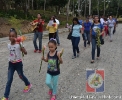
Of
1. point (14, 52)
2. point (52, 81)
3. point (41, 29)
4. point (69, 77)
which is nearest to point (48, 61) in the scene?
point (52, 81)

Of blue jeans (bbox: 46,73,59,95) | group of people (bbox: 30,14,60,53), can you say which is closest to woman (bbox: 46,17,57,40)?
group of people (bbox: 30,14,60,53)

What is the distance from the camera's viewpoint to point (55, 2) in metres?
31.4

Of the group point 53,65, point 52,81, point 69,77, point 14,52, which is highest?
point 14,52

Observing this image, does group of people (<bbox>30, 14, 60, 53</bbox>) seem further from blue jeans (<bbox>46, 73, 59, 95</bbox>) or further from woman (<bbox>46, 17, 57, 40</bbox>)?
blue jeans (<bbox>46, 73, 59, 95</bbox>)

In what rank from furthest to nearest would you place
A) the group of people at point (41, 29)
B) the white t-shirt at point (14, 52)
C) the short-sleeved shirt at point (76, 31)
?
the group of people at point (41, 29), the short-sleeved shirt at point (76, 31), the white t-shirt at point (14, 52)

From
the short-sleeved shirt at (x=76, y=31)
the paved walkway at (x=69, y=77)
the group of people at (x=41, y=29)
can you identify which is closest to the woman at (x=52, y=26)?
the group of people at (x=41, y=29)

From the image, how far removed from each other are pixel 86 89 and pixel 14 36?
7.08 feet

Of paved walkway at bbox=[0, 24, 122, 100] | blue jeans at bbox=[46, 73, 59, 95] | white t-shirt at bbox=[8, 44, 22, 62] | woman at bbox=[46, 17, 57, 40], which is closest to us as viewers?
blue jeans at bbox=[46, 73, 59, 95]

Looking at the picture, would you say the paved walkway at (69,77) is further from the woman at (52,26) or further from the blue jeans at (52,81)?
the woman at (52,26)

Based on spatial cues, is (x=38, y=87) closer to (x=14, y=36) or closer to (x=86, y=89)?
(x=86, y=89)

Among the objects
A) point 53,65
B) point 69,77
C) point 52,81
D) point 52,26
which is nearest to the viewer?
point 53,65

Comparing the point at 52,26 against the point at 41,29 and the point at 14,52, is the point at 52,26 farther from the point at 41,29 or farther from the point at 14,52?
the point at 14,52

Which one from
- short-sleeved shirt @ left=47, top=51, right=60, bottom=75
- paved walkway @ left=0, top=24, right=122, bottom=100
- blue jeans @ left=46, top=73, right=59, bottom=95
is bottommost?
paved walkway @ left=0, top=24, right=122, bottom=100

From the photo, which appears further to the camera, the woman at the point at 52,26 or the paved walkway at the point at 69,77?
the woman at the point at 52,26
